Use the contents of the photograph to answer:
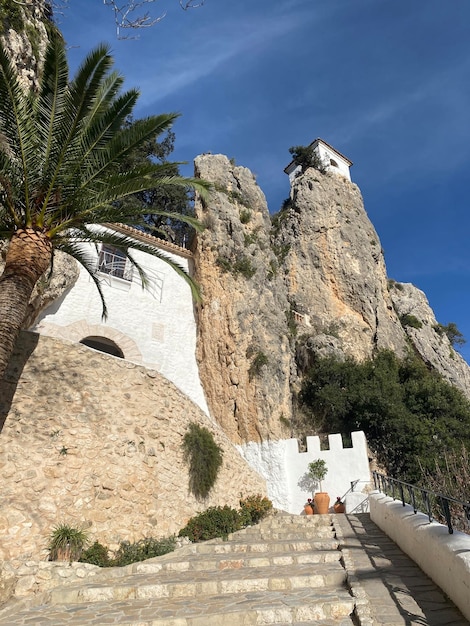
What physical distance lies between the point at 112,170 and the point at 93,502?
20.3ft

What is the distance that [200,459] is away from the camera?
9.86 m

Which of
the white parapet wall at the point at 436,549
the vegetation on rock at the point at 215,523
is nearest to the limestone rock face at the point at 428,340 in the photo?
the vegetation on rock at the point at 215,523

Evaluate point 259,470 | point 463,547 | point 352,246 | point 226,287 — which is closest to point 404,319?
point 352,246

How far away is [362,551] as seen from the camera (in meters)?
6.42

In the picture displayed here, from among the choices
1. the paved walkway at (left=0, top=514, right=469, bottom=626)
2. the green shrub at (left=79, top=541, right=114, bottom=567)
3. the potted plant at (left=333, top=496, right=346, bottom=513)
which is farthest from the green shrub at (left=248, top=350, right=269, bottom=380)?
the green shrub at (left=79, top=541, right=114, bottom=567)

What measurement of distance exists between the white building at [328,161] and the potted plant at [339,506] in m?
24.4

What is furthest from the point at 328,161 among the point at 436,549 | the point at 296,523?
the point at 436,549

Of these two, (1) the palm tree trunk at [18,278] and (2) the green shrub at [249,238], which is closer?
(1) the palm tree trunk at [18,278]

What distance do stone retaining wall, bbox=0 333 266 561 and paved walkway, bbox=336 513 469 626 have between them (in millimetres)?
3911

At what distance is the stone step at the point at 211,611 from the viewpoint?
14.0 feet

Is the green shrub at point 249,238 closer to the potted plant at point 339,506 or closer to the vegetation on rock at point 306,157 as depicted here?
the potted plant at point 339,506

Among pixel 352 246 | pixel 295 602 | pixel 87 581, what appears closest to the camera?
pixel 295 602

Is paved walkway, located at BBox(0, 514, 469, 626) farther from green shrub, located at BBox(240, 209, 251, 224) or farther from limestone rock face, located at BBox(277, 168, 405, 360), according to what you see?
green shrub, located at BBox(240, 209, 251, 224)

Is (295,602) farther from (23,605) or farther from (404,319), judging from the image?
(404,319)
